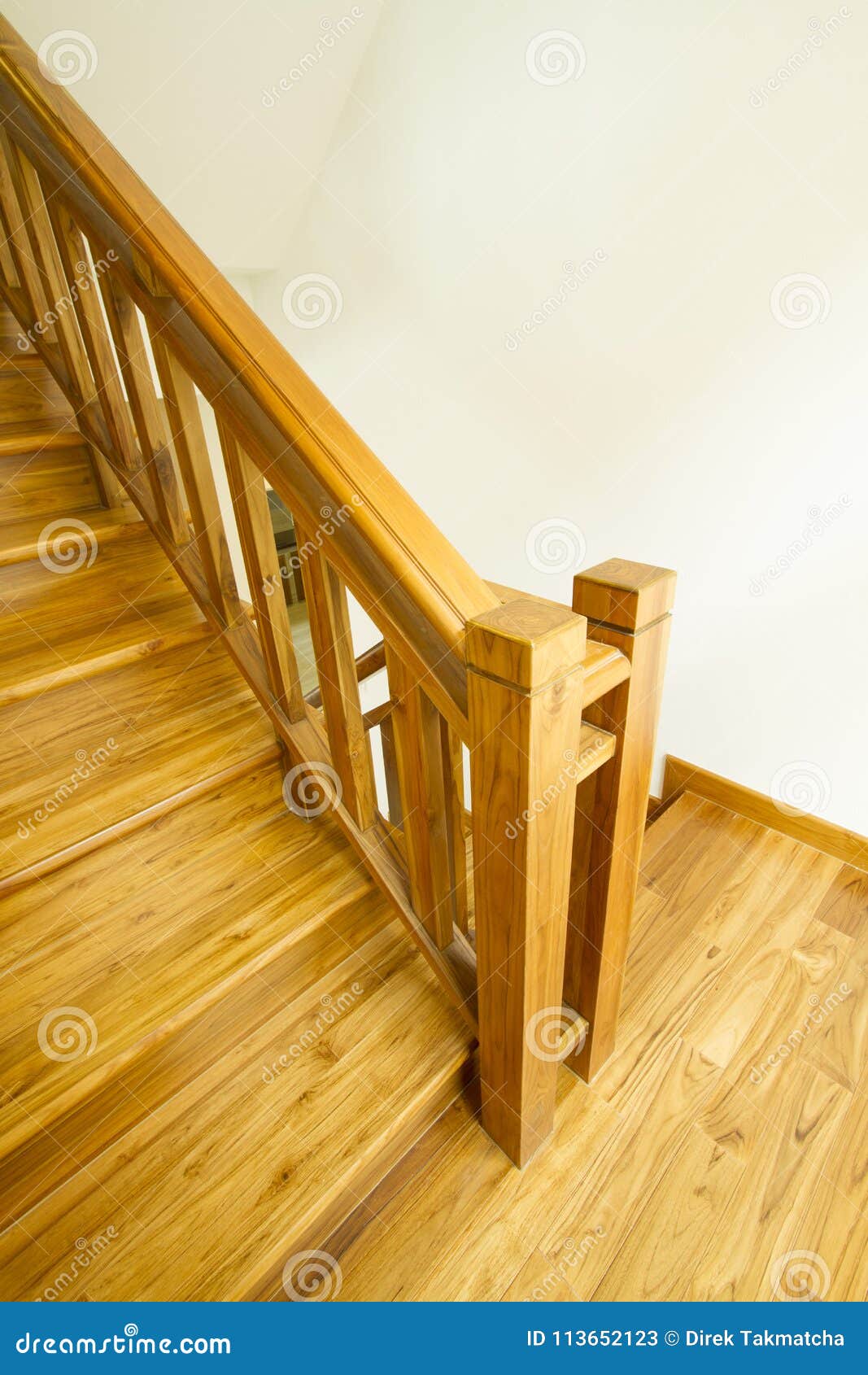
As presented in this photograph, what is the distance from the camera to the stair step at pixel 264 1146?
94 cm

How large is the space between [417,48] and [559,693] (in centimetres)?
307

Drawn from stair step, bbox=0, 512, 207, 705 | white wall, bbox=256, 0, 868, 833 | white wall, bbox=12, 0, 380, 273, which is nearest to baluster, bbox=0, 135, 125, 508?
stair step, bbox=0, 512, 207, 705

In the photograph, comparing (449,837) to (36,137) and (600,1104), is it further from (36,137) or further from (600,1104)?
(36,137)

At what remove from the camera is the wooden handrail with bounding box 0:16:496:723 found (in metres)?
0.82

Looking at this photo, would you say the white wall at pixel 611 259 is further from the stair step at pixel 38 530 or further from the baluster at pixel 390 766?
the stair step at pixel 38 530

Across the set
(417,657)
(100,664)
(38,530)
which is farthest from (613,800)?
(38,530)

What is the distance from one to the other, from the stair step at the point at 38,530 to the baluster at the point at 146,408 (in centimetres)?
28

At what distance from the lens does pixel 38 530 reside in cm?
168

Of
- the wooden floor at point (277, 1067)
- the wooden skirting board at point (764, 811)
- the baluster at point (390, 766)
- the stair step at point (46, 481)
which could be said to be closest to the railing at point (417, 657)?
the wooden floor at point (277, 1067)

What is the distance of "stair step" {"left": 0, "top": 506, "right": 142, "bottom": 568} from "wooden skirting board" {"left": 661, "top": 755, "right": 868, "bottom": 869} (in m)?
1.92

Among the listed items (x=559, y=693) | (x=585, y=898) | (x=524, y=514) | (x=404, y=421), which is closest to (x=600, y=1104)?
(x=585, y=898)

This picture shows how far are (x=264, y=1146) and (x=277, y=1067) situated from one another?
0.38ft

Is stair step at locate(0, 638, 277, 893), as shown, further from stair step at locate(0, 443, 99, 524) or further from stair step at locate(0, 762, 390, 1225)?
stair step at locate(0, 443, 99, 524)

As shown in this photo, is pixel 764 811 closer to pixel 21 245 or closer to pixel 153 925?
pixel 153 925
